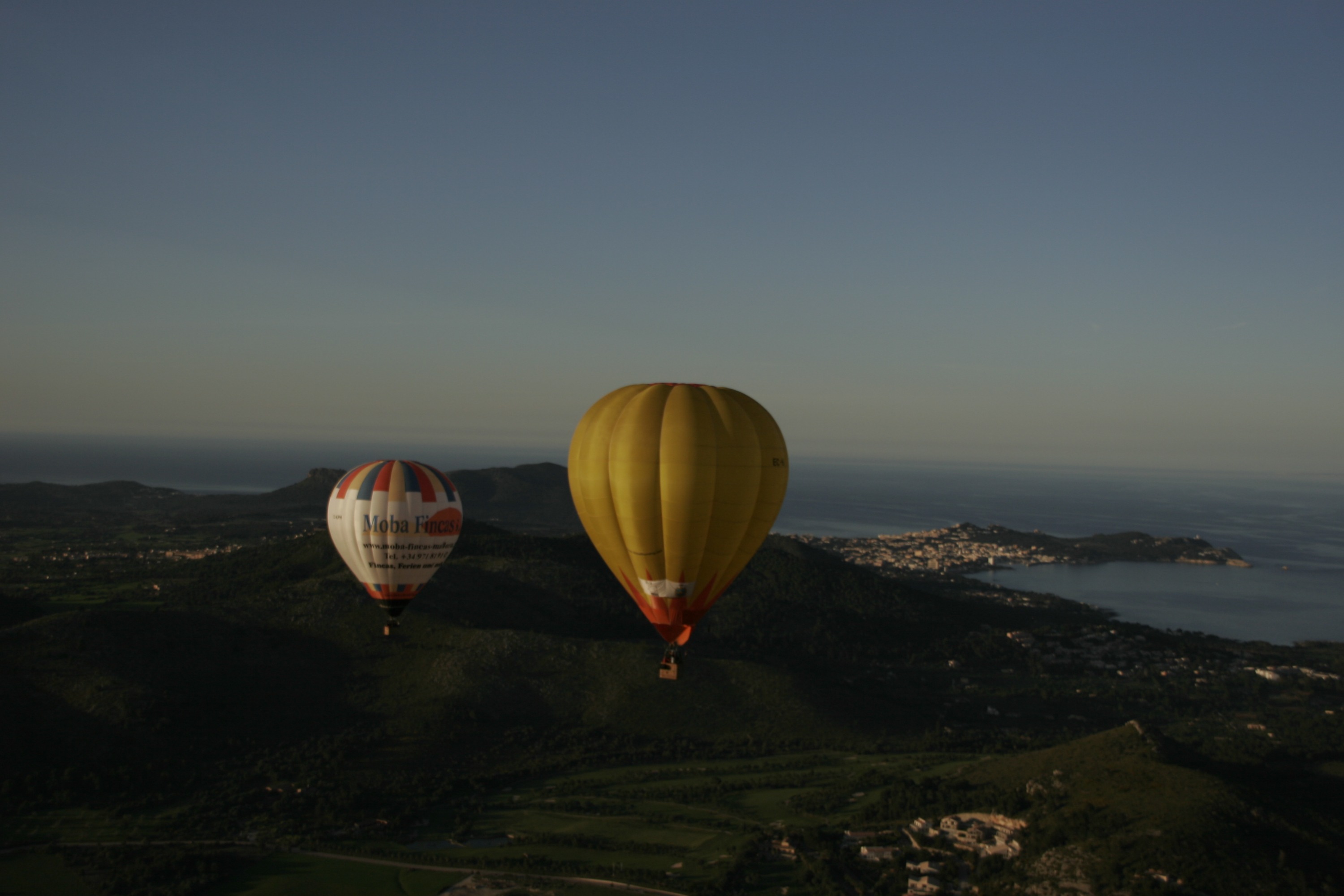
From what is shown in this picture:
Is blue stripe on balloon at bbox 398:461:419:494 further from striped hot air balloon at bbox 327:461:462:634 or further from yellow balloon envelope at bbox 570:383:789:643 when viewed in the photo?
yellow balloon envelope at bbox 570:383:789:643

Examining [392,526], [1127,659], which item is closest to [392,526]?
[392,526]

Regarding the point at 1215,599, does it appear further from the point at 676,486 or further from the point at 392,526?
the point at 392,526

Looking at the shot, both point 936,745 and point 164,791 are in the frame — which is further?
point 936,745

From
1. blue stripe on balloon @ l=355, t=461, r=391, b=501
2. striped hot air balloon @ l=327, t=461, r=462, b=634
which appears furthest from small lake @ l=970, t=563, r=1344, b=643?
blue stripe on balloon @ l=355, t=461, r=391, b=501

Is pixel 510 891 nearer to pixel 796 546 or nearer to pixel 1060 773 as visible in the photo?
pixel 1060 773

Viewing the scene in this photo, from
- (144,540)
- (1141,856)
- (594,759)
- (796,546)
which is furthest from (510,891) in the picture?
(144,540)
